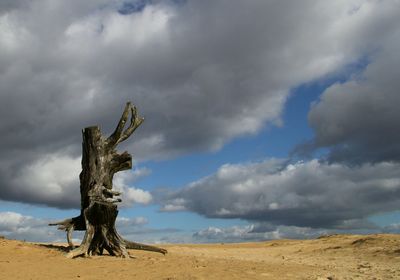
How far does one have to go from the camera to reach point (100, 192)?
1769cm

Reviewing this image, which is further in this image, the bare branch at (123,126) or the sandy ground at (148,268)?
the bare branch at (123,126)

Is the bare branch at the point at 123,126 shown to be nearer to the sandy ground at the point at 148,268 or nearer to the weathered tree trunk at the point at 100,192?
the weathered tree trunk at the point at 100,192

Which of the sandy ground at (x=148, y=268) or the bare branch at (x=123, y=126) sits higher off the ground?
the bare branch at (x=123, y=126)

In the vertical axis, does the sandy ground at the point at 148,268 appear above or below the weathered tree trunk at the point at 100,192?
below

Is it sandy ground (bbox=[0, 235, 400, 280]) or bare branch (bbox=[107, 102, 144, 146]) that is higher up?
bare branch (bbox=[107, 102, 144, 146])

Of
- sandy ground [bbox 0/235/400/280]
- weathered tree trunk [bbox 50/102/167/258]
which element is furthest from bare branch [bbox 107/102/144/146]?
sandy ground [bbox 0/235/400/280]

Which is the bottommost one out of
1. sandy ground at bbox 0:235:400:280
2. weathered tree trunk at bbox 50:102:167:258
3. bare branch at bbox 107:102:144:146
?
sandy ground at bbox 0:235:400:280

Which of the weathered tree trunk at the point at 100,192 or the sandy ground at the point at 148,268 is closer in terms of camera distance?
the sandy ground at the point at 148,268

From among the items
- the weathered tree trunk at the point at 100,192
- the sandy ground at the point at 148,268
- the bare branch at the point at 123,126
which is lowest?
the sandy ground at the point at 148,268

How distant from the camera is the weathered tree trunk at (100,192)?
1747 centimetres

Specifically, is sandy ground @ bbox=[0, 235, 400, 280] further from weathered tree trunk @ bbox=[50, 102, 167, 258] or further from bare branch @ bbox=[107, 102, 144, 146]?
bare branch @ bbox=[107, 102, 144, 146]

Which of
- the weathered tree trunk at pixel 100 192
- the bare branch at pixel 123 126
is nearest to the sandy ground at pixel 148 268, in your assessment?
the weathered tree trunk at pixel 100 192

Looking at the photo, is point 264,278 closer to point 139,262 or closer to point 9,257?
point 139,262

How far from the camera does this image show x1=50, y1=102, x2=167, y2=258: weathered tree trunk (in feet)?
57.3
